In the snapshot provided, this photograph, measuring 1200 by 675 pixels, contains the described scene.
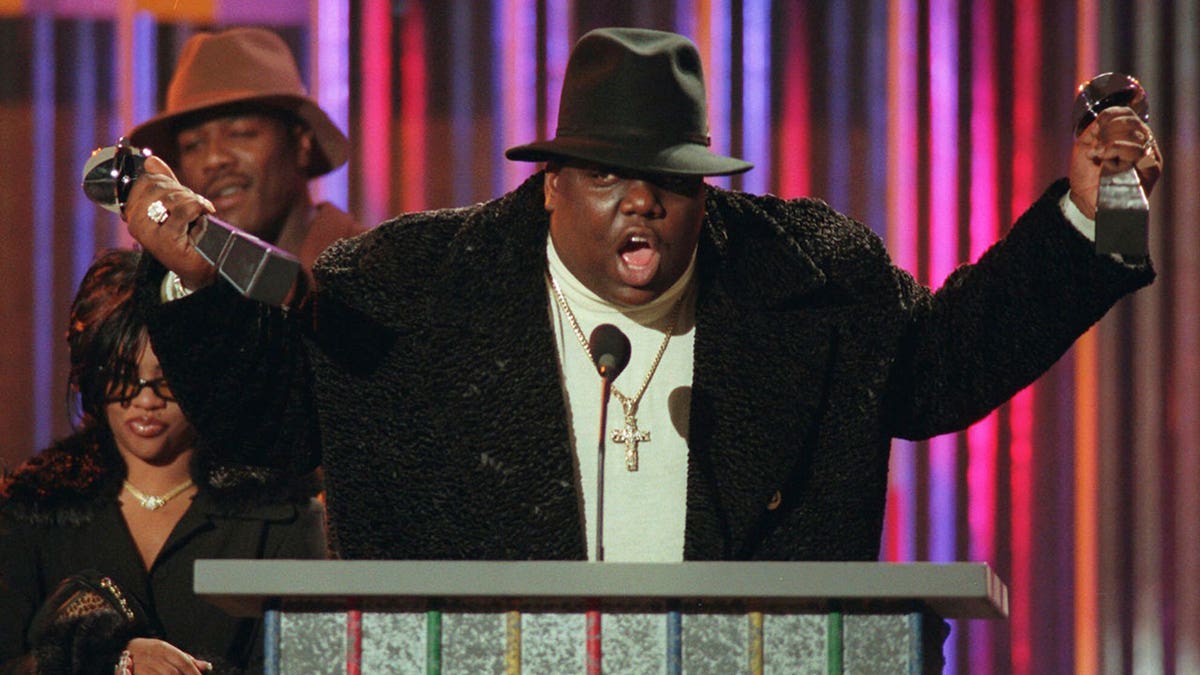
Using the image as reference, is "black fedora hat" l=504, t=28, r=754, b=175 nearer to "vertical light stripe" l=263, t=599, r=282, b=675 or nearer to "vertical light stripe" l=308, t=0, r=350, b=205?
"vertical light stripe" l=263, t=599, r=282, b=675

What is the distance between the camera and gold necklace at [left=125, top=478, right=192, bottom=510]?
3223 millimetres

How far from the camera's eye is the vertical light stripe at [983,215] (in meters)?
4.83

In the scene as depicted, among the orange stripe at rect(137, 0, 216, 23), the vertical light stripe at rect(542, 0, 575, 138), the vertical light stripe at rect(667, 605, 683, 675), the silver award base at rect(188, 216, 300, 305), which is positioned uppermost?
the orange stripe at rect(137, 0, 216, 23)

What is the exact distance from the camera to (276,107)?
4.10 m

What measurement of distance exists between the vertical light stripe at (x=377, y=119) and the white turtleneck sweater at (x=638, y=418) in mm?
2444

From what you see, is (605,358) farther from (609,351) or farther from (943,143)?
(943,143)

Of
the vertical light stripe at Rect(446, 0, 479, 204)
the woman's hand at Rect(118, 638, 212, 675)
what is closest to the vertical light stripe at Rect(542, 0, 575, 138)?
the vertical light stripe at Rect(446, 0, 479, 204)

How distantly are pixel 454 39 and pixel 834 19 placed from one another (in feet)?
3.71

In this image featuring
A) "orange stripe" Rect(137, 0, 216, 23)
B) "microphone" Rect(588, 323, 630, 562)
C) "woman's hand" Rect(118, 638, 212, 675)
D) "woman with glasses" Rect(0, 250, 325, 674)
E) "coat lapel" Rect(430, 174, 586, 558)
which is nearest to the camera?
"microphone" Rect(588, 323, 630, 562)

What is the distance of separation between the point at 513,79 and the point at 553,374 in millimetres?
2788

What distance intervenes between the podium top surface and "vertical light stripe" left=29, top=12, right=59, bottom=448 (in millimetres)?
3390

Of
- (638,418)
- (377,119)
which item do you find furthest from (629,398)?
(377,119)

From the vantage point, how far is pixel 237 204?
12.8 ft

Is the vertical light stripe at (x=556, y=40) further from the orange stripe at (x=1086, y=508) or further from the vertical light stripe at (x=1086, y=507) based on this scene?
the orange stripe at (x=1086, y=508)
